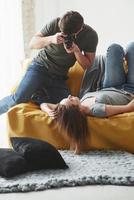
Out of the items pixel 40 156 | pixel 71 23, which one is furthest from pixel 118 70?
pixel 40 156

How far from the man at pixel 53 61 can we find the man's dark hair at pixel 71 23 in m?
0.02

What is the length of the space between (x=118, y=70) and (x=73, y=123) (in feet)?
2.14

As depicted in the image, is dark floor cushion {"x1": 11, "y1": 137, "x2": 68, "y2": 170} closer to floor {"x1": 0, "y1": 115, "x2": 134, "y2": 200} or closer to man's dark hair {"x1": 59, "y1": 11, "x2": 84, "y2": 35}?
floor {"x1": 0, "y1": 115, "x2": 134, "y2": 200}

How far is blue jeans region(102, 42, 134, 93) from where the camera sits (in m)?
2.49

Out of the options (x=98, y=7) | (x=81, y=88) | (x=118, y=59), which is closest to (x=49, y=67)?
(x=81, y=88)

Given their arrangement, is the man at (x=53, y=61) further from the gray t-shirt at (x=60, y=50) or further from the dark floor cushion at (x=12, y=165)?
the dark floor cushion at (x=12, y=165)

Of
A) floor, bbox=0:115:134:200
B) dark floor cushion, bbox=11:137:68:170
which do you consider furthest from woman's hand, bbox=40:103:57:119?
floor, bbox=0:115:134:200

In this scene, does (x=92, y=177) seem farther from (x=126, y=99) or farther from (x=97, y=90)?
(x=97, y=90)

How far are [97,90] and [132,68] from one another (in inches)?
11.0

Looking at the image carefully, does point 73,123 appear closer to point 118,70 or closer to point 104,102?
point 104,102

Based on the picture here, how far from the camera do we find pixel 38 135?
2248 mm

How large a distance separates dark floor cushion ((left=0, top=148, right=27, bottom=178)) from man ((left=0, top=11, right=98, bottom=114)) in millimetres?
787

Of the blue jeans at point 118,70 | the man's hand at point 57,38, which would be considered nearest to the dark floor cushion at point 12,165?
the man's hand at point 57,38

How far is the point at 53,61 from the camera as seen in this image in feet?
8.07
